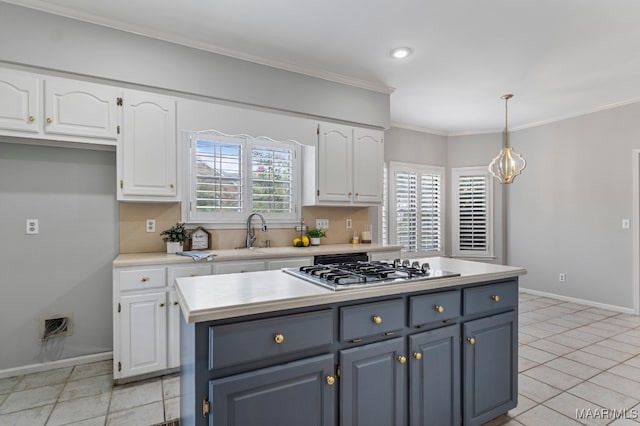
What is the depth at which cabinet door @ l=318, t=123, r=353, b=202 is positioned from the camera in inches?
146

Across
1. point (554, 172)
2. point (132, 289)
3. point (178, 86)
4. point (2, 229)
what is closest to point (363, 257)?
point (132, 289)

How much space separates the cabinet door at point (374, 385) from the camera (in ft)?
4.94

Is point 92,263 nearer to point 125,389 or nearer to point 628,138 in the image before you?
point 125,389

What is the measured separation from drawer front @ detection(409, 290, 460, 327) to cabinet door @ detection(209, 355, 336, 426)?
520 millimetres

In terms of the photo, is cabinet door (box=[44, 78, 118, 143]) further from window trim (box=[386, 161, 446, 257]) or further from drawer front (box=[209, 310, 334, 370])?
window trim (box=[386, 161, 446, 257])

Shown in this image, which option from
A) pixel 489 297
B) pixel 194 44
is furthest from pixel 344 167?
pixel 489 297

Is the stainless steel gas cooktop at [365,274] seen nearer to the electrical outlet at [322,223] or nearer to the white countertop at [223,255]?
the white countertop at [223,255]

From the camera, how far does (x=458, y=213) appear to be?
5930mm

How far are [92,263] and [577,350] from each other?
4595mm

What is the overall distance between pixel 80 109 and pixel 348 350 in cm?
263

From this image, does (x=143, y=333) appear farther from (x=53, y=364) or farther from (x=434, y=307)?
(x=434, y=307)

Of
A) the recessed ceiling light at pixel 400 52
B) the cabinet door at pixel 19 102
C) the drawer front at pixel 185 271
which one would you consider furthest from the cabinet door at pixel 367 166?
the cabinet door at pixel 19 102

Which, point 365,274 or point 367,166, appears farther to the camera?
point 367,166

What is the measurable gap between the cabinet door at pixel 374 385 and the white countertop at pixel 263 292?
0.27 metres
